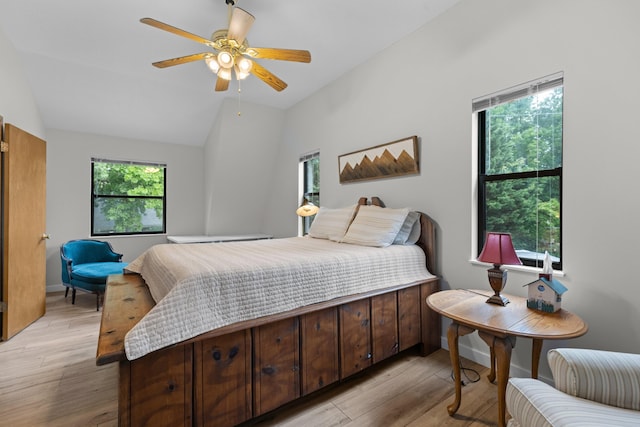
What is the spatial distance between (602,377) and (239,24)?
2.57 meters

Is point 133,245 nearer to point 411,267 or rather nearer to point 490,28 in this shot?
point 411,267

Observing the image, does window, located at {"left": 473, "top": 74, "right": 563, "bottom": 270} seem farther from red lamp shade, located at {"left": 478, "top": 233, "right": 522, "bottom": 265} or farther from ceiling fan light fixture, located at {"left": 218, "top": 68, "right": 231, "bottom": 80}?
ceiling fan light fixture, located at {"left": 218, "top": 68, "right": 231, "bottom": 80}

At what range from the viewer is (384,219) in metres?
2.56

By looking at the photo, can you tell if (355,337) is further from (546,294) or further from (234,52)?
(234,52)

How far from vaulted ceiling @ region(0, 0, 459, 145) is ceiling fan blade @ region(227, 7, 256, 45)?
0.42 metres

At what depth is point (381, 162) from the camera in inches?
117

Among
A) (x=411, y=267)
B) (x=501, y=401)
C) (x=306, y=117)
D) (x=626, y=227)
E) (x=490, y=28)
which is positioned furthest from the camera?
(x=306, y=117)

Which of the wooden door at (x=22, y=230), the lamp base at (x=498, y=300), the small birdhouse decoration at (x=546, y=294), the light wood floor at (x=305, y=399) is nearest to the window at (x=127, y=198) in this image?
the wooden door at (x=22, y=230)

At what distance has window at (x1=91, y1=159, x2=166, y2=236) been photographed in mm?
4453

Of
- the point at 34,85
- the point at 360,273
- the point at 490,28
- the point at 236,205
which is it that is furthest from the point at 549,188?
the point at 34,85

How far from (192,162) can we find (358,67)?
3.26 m

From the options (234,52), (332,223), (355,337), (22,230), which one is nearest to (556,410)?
(355,337)

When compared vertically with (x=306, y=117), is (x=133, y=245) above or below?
below

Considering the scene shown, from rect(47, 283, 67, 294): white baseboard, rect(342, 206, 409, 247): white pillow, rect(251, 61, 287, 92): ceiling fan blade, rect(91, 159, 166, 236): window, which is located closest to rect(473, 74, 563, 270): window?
rect(342, 206, 409, 247): white pillow
